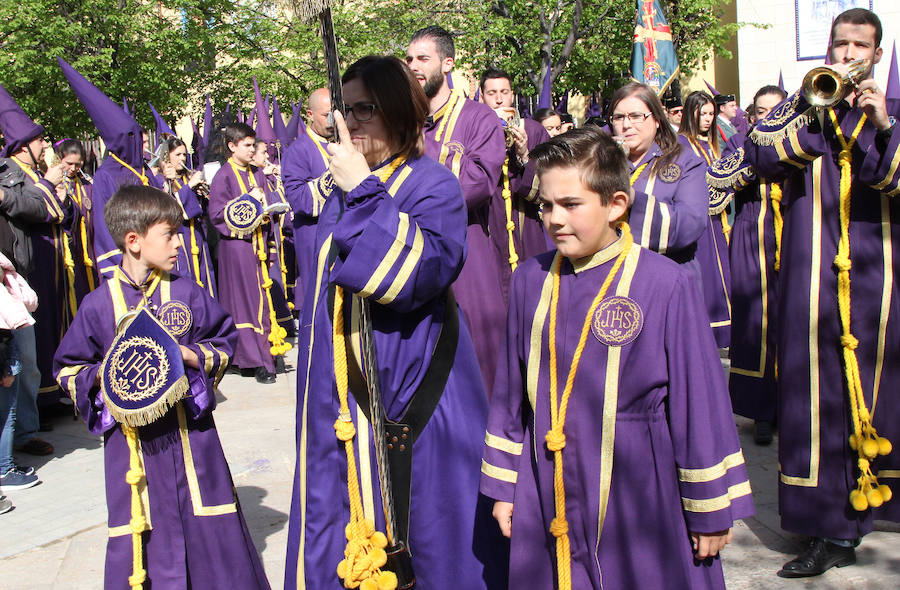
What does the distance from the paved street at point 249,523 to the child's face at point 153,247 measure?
1575mm

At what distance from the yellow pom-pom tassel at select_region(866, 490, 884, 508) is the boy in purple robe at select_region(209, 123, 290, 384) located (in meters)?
5.62

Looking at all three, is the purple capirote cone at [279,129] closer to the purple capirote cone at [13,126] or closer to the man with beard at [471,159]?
the purple capirote cone at [13,126]

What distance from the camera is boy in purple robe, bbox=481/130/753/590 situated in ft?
7.90

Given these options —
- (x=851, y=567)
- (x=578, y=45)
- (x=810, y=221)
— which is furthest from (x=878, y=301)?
(x=578, y=45)

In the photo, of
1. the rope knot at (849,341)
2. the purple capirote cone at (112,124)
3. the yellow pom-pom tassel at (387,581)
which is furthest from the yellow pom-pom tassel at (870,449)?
the purple capirote cone at (112,124)

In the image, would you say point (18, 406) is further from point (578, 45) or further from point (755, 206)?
point (578, 45)

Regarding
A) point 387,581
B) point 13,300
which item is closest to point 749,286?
point 387,581

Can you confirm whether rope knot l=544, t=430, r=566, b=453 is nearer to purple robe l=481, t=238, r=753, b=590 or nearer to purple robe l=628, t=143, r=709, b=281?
purple robe l=481, t=238, r=753, b=590

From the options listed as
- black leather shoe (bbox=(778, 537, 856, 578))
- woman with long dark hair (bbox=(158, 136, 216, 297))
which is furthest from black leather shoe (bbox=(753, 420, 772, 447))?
woman with long dark hair (bbox=(158, 136, 216, 297))

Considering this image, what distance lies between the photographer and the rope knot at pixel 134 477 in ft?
10.5

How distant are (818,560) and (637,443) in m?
1.85

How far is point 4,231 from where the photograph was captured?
631cm

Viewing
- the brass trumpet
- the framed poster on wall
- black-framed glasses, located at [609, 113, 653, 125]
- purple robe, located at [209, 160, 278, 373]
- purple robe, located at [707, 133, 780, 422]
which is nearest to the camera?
the brass trumpet

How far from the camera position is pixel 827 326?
385 cm
